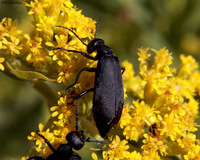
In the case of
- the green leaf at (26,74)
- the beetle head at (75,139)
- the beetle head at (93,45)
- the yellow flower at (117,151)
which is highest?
the beetle head at (93,45)

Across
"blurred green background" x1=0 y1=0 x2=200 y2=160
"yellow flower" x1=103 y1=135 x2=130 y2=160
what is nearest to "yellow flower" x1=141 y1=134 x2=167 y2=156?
"yellow flower" x1=103 y1=135 x2=130 y2=160

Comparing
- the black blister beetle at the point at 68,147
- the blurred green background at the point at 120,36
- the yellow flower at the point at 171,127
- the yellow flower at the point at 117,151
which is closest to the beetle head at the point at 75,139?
the black blister beetle at the point at 68,147

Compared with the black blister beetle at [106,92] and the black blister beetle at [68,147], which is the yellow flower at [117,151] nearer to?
the black blister beetle at [106,92]

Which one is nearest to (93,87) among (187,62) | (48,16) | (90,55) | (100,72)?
(100,72)

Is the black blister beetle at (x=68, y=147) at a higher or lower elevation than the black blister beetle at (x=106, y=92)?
lower

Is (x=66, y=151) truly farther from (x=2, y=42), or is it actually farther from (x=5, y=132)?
(x=5, y=132)
